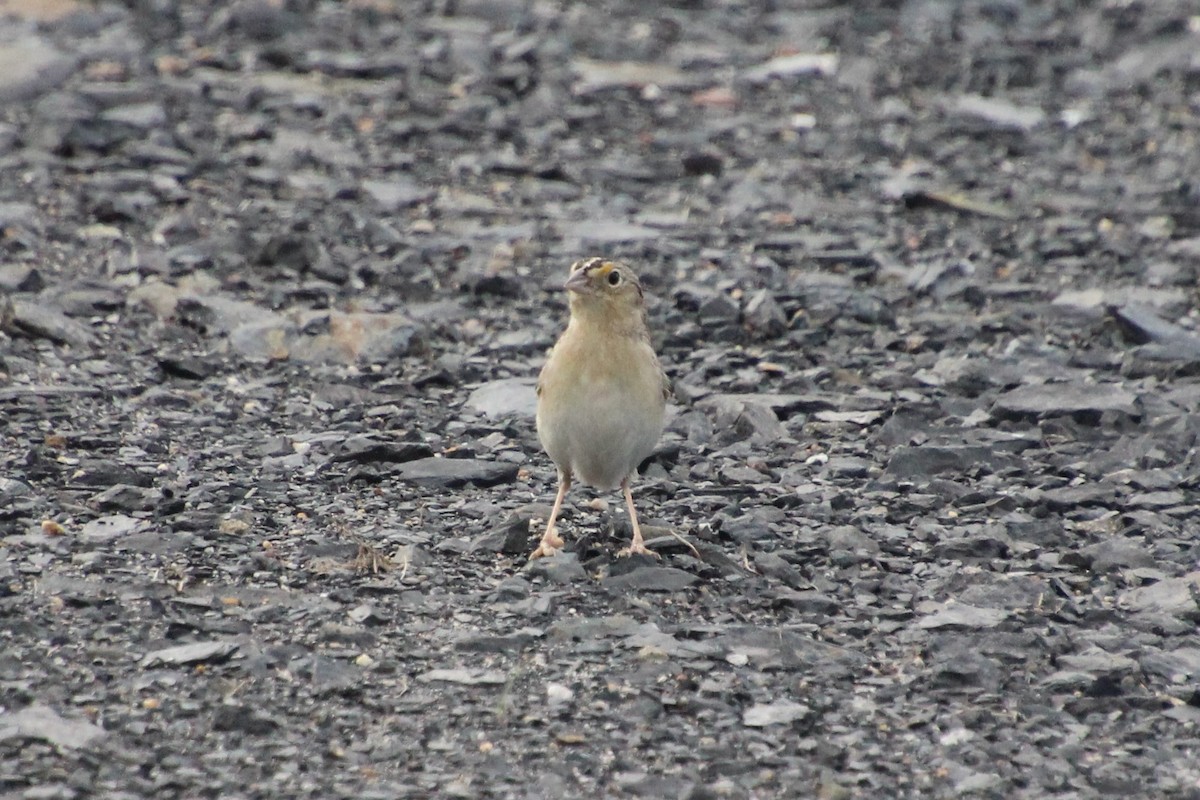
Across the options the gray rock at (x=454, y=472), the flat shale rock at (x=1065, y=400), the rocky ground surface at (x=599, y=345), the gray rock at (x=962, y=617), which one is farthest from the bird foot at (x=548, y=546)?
the flat shale rock at (x=1065, y=400)

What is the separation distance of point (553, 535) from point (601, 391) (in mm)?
628

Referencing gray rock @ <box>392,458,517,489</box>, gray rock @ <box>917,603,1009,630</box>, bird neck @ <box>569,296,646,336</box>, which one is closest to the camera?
gray rock @ <box>917,603,1009,630</box>

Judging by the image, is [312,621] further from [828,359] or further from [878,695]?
[828,359]

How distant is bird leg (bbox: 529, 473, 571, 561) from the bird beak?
81cm

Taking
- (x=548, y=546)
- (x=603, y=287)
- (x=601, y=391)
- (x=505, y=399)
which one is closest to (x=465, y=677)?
(x=548, y=546)

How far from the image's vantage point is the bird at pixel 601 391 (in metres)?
7.39

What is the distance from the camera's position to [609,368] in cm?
743

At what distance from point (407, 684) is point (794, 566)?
196 centimetres

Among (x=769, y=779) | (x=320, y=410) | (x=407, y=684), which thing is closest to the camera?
(x=769, y=779)

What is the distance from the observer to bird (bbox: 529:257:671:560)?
291 inches

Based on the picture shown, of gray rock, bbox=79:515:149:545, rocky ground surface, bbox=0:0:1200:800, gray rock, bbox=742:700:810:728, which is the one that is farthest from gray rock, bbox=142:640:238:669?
gray rock, bbox=742:700:810:728

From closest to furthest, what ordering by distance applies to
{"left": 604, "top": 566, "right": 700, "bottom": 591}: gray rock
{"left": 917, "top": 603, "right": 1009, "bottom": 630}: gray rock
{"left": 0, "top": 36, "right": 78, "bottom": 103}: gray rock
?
{"left": 917, "top": 603, "right": 1009, "bottom": 630}: gray rock, {"left": 604, "top": 566, "right": 700, "bottom": 591}: gray rock, {"left": 0, "top": 36, "right": 78, "bottom": 103}: gray rock

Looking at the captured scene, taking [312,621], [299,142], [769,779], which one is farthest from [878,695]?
[299,142]

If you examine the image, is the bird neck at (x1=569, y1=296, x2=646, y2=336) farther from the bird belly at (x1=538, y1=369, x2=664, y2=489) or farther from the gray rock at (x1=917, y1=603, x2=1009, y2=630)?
the gray rock at (x1=917, y1=603, x2=1009, y2=630)
